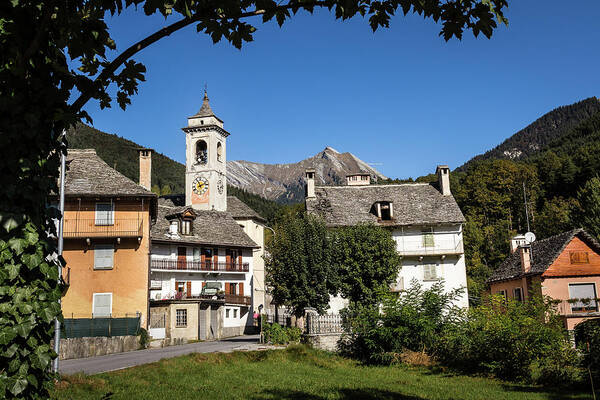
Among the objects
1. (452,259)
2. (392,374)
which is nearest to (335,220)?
(452,259)

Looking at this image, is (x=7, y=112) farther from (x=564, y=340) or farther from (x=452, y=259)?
(x=452, y=259)

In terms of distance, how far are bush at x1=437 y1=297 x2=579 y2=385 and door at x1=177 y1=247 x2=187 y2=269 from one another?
28.0 m

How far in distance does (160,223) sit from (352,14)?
4027cm

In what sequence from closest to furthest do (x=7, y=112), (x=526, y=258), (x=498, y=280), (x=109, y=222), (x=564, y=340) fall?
Answer: (x=7, y=112) → (x=564, y=340) → (x=109, y=222) → (x=526, y=258) → (x=498, y=280)

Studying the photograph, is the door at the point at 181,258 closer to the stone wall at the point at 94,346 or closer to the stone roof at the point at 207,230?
the stone roof at the point at 207,230

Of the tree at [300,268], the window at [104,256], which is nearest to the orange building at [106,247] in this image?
the window at [104,256]

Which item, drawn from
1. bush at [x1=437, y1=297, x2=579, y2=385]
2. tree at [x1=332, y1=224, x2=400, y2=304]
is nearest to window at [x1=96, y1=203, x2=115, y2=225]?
tree at [x1=332, y1=224, x2=400, y2=304]

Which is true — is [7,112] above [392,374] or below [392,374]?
above

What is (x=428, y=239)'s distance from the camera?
4050cm

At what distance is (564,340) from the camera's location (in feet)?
51.7

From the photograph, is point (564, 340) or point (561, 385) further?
point (564, 340)

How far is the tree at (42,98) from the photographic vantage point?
413 cm

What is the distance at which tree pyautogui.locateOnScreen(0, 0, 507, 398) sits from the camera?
4129mm

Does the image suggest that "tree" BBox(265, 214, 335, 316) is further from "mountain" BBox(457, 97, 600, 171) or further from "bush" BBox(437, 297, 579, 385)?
"mountain" BBox(457, 97, 600, 171)
